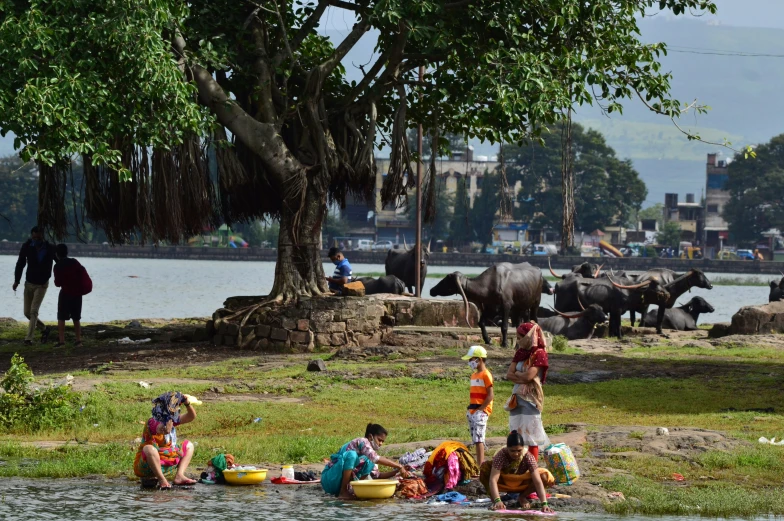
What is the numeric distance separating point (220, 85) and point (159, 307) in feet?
102

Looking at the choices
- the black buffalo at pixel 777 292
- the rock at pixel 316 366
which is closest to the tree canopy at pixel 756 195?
the black buffalo at pixel 777 292

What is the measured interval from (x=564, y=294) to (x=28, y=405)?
19963mm

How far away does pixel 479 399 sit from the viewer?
457 inches

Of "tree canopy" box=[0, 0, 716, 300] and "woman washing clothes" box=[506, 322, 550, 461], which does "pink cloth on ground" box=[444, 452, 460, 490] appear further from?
"tree canopy" box=[0, 0, 716, 300]

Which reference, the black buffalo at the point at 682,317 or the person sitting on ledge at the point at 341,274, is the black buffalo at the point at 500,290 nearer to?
the person sitting on ledge at the point at 341,274

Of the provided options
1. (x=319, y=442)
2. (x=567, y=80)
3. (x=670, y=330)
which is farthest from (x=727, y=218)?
(x=319, y=442)

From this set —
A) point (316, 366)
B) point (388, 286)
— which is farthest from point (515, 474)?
point (388, 286)

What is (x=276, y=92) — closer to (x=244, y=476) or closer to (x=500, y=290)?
(x=500, y=290)

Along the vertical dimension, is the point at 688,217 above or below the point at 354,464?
above

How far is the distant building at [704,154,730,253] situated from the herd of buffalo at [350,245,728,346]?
88.1 metres

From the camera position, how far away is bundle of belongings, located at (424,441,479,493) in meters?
11.0

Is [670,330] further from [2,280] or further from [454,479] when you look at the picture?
[2,280]

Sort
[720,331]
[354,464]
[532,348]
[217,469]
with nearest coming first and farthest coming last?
[532,348] < [354,464] < [217,469] < [720,331]

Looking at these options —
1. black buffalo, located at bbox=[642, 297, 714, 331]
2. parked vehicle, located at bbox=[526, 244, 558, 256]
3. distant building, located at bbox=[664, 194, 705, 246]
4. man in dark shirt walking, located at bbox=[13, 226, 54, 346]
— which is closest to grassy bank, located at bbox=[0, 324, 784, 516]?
man in dark shirt walking, located at bbox=[13, 226, 54, 346]
